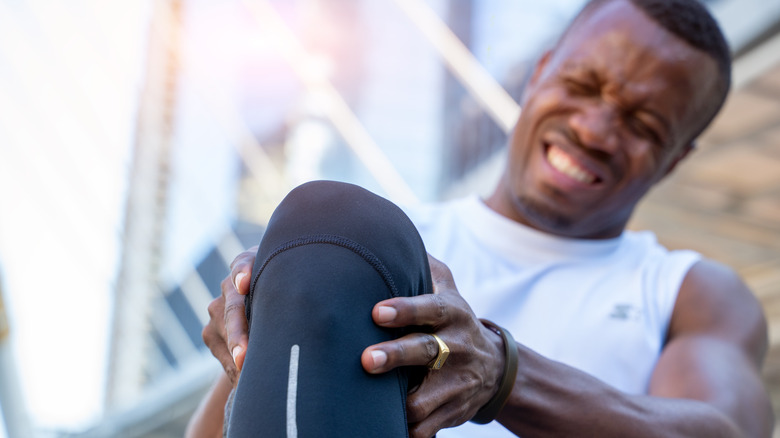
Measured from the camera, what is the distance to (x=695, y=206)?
14.9ft

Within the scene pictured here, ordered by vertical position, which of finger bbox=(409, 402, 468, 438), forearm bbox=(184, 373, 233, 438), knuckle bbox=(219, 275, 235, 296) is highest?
knuckle bbox=(219, 275, 235, 296)

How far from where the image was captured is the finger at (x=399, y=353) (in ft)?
1.53

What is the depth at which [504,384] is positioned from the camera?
572 mm

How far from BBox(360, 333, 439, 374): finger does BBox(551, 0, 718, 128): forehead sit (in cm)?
64

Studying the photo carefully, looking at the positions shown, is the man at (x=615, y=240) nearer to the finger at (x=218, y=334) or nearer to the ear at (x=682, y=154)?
the ear at (x=682, y=154)

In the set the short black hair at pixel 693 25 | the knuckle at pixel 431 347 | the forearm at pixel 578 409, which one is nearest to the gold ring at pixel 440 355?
the knuckle at pixel 431 347

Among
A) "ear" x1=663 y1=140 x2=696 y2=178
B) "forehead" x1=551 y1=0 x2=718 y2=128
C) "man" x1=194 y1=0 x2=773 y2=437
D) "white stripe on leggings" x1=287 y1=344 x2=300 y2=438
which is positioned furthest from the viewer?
"ear" x1=663 y1=140 x2=696 y2=178

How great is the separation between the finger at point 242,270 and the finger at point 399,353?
0.40 ft

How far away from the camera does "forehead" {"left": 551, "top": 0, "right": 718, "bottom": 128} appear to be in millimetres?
999

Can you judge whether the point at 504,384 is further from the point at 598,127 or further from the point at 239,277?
the point at 598,127

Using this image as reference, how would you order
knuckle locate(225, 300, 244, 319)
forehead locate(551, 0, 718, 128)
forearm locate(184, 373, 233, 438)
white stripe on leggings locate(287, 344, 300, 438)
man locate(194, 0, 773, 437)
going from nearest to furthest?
1. white stripe on leggings locate(287, 344, 300, 438)
2. knuckle locate(225, 300, 244, 319)
3. forearm locate(184, 373, 233, 438)
4. man locate(194, 0, 773, 437)
5. forehead locate(551, 0, 718, 128)

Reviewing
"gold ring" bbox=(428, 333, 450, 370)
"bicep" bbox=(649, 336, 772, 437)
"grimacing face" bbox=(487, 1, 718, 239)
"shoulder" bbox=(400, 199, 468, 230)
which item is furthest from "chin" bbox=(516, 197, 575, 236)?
"gold ring" bbox=(428, 333, 450, 370)

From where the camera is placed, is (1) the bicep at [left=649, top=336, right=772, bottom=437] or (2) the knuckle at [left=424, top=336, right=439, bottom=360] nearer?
(2) the knuckle at [left=424, top=336, right=439, bottom=360]

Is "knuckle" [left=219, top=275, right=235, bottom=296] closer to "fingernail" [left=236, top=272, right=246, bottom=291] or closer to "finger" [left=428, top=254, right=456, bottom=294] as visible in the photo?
"fingernail" [left=236, top=272, right=246, bottom=291]
